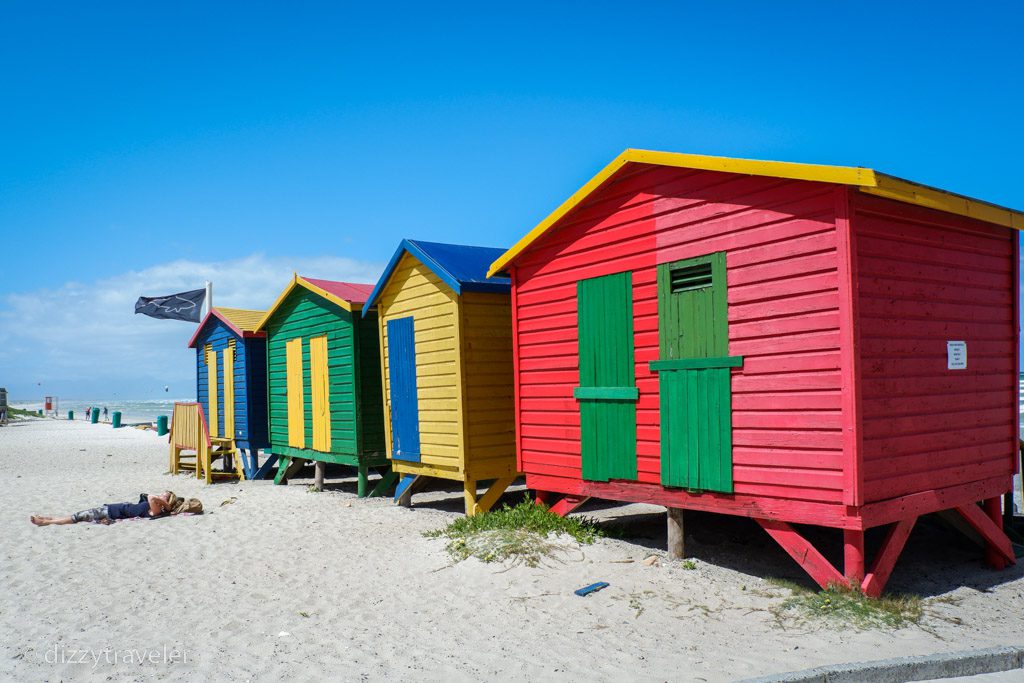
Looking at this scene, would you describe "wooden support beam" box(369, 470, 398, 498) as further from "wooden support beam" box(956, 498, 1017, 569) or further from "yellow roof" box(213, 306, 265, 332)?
"wooden support beam" box(956, 498, 1017, 569)

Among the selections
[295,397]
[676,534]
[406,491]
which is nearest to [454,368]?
[406,491]

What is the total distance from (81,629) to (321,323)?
8847 millimetres

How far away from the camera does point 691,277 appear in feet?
26.3

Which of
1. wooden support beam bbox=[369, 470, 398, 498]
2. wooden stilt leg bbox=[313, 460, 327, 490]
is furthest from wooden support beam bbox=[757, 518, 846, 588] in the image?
wooden stilt leg bbox=[313, 460, 327, 490]

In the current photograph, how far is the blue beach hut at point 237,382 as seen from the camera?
18.2 m

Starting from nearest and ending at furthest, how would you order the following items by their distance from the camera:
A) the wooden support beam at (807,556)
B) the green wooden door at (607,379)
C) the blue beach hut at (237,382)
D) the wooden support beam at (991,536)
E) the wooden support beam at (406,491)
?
the wooden support beam at (807,556) < the wooden support beam at (991,536) < the green wooden door at (607,379) < the wooden support beam at (406,491) < the blue beach hut at (237,382)

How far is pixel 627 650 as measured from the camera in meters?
6.00

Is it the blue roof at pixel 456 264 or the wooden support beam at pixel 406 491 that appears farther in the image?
the wooden support beam at pixel 406 491

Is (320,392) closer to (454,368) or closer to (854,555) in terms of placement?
(454,368)

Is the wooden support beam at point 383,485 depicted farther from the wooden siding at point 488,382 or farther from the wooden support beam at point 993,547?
the wooden support beam at point 993,547

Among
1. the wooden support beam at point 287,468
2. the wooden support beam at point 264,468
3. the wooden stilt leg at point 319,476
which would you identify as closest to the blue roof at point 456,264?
the wooden stilt leg at point 319,476

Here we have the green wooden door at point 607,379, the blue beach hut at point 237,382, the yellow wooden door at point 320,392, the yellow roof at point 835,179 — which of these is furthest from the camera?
the blue beach hut at point 237,382

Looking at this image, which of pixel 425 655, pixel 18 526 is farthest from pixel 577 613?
pixel 18 526

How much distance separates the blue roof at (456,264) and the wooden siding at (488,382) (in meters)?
0.23
